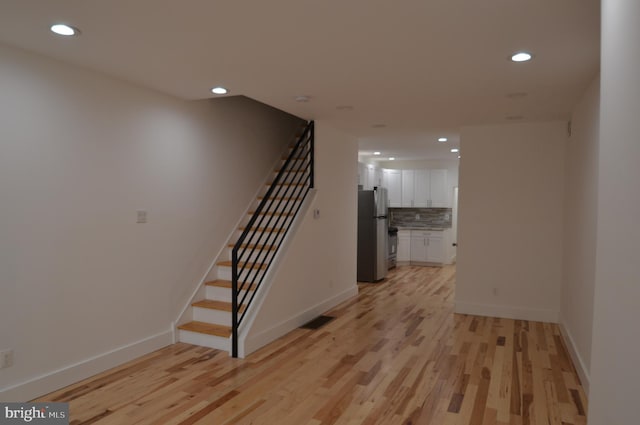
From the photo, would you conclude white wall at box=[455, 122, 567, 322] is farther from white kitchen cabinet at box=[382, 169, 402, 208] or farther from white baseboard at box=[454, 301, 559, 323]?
white kitchen cabinet at box=[382, 169, 402, 208]

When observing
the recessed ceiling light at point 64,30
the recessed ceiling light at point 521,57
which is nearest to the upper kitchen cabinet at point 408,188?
the recessed ceiling light at point 521,57

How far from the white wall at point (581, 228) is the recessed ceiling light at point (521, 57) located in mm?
783

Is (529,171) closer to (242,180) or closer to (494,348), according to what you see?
(494,348)

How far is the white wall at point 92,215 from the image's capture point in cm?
295

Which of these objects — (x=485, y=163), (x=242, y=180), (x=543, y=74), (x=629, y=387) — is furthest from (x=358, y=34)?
(x=485, y=163)

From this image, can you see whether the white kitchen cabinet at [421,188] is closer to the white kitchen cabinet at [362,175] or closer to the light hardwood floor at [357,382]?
→ the white kitchen cabinet at [362,175]

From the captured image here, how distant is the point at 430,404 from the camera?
9.88 feet

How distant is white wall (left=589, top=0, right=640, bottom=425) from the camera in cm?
112

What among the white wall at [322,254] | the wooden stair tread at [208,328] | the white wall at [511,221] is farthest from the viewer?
the white wall at [511,221]

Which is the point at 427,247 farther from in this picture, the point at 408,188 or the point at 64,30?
the point at 64,30

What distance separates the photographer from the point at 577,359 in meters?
3.65

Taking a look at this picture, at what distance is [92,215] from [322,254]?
2.90 meters

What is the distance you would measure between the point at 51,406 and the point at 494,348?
394 cm

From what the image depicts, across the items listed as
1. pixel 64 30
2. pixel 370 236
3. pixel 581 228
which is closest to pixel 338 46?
pixel 64 30
